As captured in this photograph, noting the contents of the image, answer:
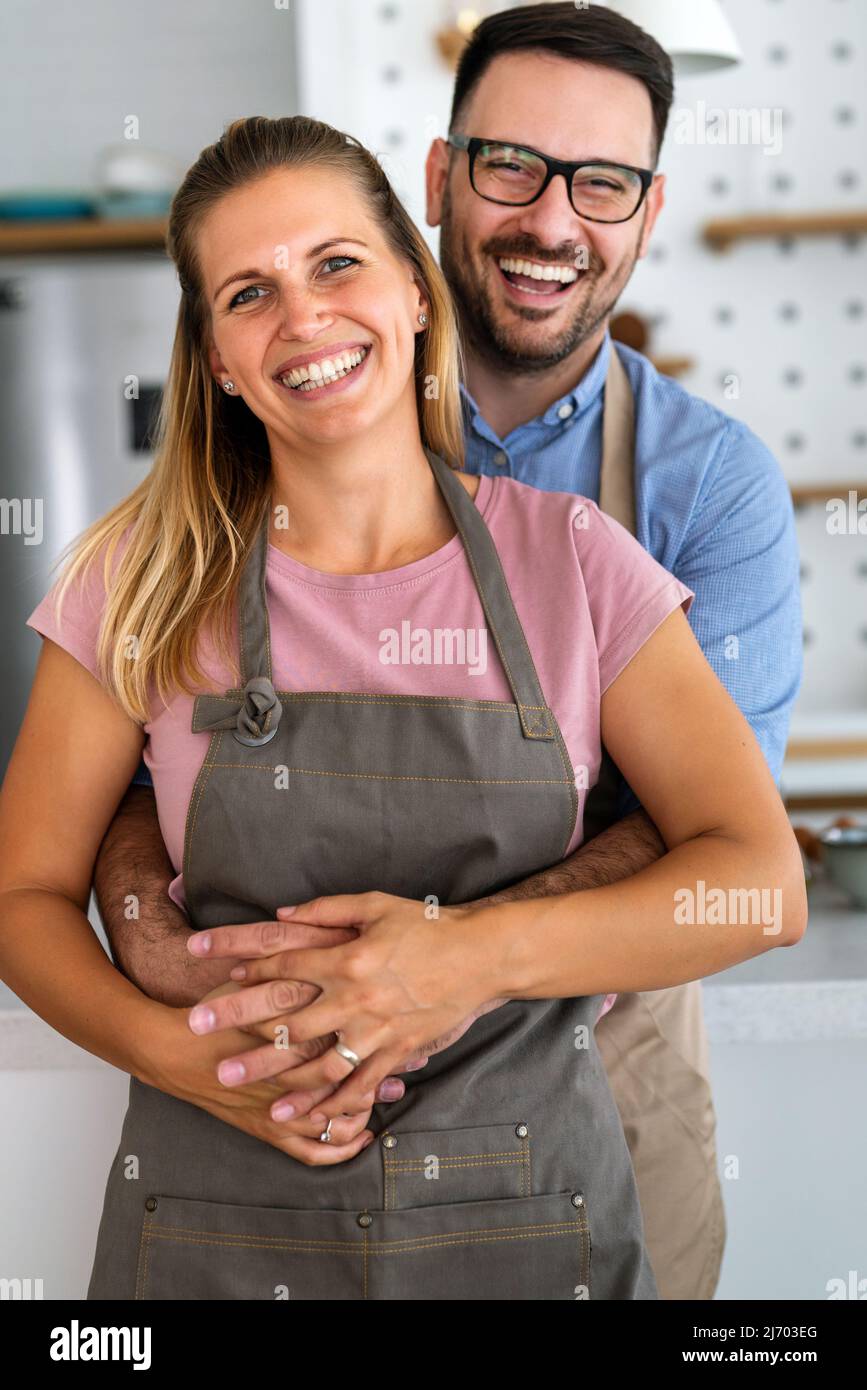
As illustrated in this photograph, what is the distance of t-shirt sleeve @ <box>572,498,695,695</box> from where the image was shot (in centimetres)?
121

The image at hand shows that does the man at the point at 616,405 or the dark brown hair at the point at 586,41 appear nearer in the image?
the man at the point at 616,405

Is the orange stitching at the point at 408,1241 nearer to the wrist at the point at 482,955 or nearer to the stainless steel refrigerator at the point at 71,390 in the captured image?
the wrist at the point at 482,955

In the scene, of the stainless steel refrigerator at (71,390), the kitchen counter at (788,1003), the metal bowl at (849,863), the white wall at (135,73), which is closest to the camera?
the kitchen counter at (788,1003)

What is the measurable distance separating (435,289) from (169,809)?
584 mm

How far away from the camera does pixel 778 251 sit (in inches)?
149

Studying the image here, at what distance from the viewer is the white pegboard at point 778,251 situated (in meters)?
3.67

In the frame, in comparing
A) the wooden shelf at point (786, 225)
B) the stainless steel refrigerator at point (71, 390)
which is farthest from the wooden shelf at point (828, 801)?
the stainless steel refrigerator at point (71, 390)

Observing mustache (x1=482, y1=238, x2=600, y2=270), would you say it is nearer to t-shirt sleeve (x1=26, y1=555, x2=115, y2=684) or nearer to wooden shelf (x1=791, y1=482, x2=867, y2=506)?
t-shirt sleeve (x1=26, y1=555, x2=115, y2=684)

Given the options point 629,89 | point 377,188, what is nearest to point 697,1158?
point 377,188

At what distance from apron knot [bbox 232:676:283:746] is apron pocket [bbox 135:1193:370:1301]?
39 cm

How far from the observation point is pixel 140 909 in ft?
4.00

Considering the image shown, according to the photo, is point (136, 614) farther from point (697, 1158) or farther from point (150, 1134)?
point (697, 1158)

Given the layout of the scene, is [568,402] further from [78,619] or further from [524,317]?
[78,619]

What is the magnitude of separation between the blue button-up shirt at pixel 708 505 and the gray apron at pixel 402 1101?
225 mm
